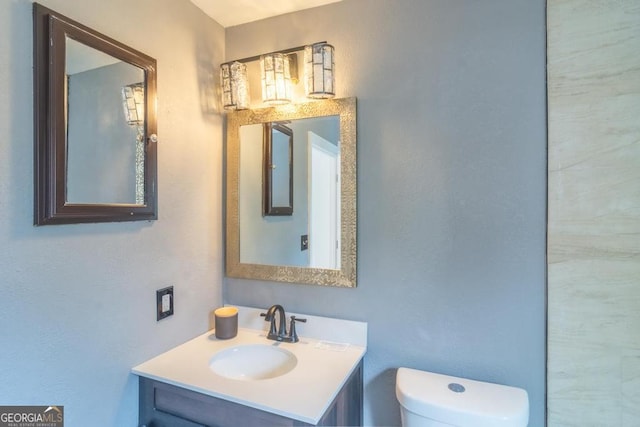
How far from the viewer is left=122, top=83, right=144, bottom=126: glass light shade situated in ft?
3.67

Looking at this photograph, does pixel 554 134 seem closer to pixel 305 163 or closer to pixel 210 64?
pixel 305 163

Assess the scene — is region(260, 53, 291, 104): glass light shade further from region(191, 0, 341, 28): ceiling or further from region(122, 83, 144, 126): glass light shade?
region(122, 83, 144, 126): glass light shade

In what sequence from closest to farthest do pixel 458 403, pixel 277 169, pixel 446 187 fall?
1. pixel 458 403
2. pixel 446 187
3. pixel 277 169

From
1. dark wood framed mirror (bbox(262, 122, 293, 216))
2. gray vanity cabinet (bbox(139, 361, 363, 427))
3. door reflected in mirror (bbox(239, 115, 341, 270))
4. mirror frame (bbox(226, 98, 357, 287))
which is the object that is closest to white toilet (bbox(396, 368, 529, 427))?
gray vanity cabinet (bbox(139, 361, 363, 427))

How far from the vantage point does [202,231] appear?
4.84 feet

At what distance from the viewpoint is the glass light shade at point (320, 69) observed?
1.31m

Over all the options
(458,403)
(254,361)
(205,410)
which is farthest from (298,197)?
(458,403)

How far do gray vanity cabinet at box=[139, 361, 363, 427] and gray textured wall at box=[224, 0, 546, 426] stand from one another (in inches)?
10.4

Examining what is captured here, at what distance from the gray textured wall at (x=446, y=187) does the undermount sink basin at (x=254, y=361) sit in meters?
0.26

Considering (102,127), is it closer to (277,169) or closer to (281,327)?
(277,169)

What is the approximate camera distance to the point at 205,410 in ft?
3.50

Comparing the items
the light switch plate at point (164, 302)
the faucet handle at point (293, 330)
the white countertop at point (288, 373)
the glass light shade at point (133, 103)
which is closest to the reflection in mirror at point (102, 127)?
the glass light shade at point (133, 103)

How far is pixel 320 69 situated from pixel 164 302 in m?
1.14

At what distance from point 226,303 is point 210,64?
117cm
